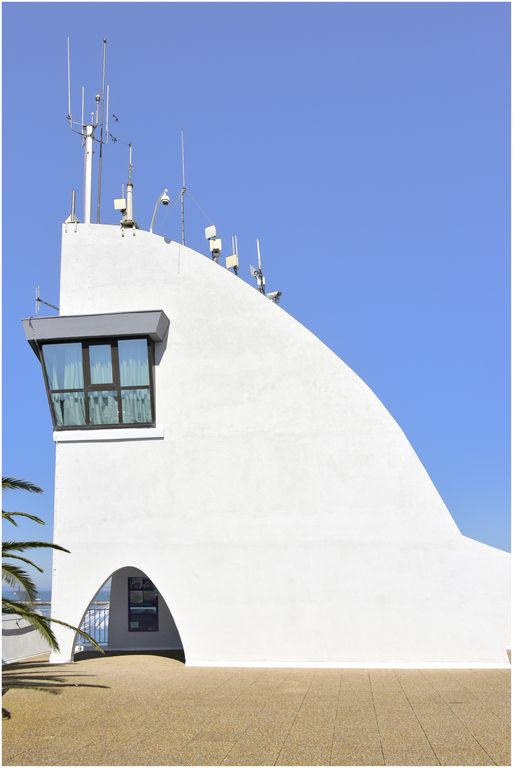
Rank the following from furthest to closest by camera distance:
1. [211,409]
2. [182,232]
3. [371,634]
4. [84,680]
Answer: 1. [182,232]
2. [211,409]
3. [371,634]
4. [84,680]

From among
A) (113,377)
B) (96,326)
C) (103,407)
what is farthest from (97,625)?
(96,326)

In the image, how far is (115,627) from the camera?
21047mm

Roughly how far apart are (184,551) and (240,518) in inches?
61.9

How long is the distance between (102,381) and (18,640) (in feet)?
25.0

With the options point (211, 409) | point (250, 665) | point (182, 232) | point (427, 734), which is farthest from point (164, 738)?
point (182, 232)

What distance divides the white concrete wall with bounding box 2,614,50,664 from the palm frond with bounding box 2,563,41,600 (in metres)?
7.22

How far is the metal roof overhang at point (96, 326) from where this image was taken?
18250mm

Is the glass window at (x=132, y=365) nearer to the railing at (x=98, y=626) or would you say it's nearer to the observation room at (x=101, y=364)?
the observation room at (x=101, y=364)

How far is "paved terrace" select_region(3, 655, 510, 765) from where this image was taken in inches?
354

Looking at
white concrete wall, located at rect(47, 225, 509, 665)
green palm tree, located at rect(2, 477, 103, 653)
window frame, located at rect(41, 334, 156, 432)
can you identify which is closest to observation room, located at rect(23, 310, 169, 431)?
window frame, located at rect(41, 334, 156, 432)

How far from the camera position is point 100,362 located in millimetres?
18484

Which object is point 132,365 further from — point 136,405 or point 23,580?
point 23,580

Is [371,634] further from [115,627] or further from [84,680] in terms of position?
[115,627]

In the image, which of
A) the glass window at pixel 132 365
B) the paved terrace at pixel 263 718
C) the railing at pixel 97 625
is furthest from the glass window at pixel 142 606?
the glass window at pixel 132 365
